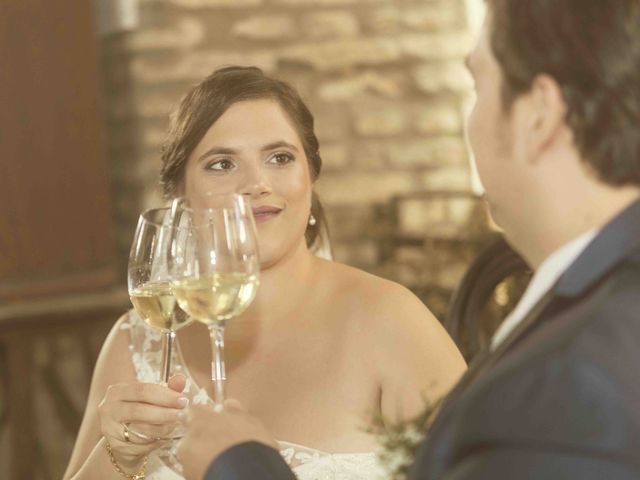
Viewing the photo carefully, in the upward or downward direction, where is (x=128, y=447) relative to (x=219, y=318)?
downward

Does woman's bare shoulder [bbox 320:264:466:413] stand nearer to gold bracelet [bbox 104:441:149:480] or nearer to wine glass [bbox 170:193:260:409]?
gold bracelet [bbox 104:441:149:480]

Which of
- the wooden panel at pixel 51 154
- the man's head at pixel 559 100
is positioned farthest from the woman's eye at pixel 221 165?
the wooden panel at pixel 51 154

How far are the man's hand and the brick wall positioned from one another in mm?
3793

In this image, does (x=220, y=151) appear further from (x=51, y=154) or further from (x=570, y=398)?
(x=51, y=154)

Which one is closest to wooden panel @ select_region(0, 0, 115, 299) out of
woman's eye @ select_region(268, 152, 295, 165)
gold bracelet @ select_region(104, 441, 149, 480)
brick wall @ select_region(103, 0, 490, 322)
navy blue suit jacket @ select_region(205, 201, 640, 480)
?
brick wall @ select_region(103, 0, 490, 322)

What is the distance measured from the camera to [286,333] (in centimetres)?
244

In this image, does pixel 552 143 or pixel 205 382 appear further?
pixel 205 382

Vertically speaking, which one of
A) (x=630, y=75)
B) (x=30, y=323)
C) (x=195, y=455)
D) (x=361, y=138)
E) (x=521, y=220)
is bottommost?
(x=30, y=323)

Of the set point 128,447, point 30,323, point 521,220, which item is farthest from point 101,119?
point 521,220

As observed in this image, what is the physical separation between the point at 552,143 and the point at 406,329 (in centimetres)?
114

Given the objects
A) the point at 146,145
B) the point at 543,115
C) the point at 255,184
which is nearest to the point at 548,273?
the point at 543,115

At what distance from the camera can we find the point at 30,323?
16.0 ft

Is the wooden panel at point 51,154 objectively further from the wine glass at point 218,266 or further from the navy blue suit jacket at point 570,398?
the navy blue suit jacket at point 570,398

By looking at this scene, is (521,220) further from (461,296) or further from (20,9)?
(20,9)
